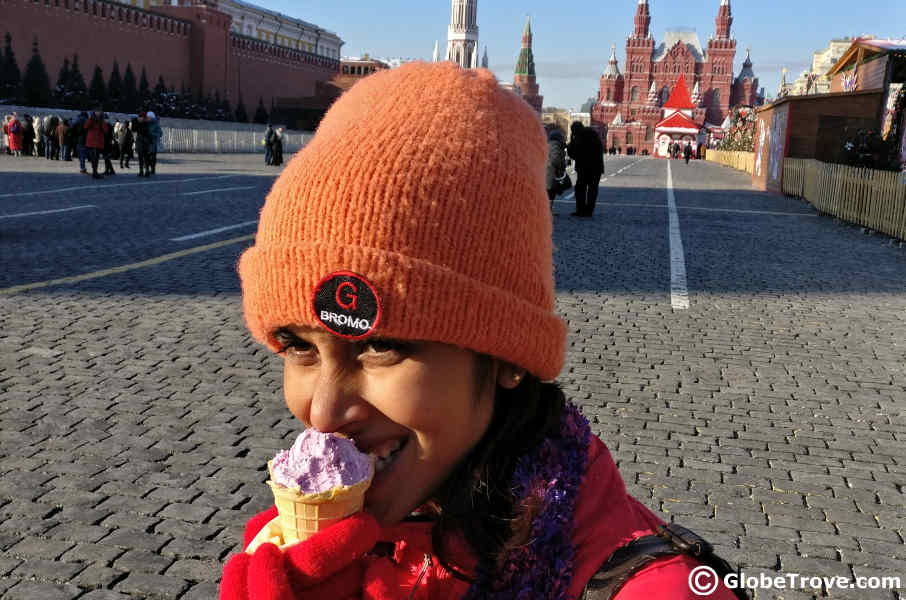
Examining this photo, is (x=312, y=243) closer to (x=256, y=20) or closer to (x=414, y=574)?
(x=414, y=574)

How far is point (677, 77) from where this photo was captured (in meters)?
141

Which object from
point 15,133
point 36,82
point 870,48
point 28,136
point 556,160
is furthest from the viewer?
point 36,82

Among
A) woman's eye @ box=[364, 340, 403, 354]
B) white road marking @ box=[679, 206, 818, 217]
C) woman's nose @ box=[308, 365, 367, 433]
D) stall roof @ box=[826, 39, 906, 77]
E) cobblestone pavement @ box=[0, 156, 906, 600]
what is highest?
stall roof @ box=[826, 39, 906, 77]

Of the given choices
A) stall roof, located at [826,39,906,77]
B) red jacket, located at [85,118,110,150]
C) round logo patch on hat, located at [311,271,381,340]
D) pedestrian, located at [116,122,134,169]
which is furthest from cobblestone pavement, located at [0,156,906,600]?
stall roof, located at [826,39,906,77]

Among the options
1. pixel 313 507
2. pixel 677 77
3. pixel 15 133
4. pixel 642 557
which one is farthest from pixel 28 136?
pixel 677 77

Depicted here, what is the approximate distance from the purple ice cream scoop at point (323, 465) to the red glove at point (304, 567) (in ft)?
0.20

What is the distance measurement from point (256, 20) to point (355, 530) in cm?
8773

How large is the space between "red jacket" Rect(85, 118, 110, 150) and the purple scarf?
21.4m

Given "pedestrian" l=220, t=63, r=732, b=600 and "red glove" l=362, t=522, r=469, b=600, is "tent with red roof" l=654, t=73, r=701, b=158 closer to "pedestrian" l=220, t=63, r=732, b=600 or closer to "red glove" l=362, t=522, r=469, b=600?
"pedestrian" l=220, t=63, r=732, b=600

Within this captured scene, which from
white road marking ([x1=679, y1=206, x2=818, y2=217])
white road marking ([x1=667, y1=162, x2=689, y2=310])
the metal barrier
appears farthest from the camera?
the metal barrier

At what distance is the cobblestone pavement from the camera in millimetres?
3344

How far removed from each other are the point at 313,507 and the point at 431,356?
12.2 inches

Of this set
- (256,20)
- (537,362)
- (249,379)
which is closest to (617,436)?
(249,379)

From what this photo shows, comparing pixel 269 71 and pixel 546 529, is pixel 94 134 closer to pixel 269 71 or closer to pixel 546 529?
pixel 546 529
